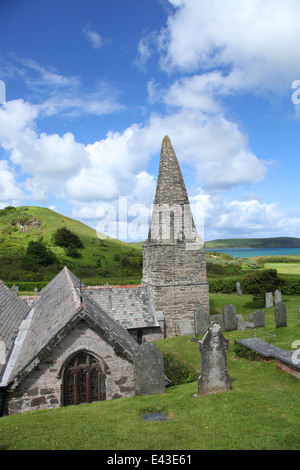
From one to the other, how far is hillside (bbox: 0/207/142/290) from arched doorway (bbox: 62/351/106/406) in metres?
27.1

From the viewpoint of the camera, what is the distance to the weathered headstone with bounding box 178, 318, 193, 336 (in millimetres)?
18625

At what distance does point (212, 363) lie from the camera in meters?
8.66

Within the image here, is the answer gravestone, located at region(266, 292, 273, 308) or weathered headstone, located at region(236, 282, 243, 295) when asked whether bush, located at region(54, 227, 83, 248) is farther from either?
gravestone, located at region(266, 292, 273, 308)

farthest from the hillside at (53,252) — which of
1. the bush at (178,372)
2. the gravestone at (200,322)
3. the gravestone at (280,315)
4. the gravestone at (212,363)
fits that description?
the gravestone at (212,363)

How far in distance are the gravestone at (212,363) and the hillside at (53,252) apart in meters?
28.6

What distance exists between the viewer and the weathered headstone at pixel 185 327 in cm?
1862

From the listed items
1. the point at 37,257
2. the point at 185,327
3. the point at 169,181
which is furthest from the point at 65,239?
the point at 185,327

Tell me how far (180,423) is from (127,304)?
1190cm

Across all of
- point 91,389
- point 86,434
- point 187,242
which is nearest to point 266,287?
point 187,242

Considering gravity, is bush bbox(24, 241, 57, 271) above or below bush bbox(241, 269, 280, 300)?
above

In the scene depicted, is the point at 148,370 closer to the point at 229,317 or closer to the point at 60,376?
the point at 60,376

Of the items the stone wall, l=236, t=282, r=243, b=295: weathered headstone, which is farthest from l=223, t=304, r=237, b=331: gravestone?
l=236, t=282, r=243, b=295: weathered headstone

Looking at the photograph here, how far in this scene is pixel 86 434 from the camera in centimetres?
654
